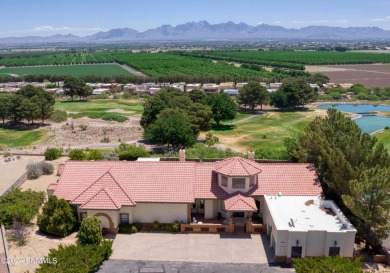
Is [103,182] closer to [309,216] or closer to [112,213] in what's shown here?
[112,213]

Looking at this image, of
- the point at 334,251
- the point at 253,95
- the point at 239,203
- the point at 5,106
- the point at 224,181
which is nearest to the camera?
the point at 334,251

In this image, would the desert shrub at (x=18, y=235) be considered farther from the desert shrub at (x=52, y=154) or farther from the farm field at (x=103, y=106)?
the farm field at (x=103, y=106)

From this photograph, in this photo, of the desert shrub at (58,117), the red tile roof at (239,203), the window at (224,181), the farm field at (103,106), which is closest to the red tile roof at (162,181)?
the window at (224,181)

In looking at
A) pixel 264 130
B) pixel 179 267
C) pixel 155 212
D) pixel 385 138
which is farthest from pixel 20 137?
pixel 385 138

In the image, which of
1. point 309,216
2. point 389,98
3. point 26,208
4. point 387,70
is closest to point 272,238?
point 309,216

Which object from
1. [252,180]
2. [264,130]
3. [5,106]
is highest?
[252,180]

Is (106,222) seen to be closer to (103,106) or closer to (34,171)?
(34,171)
